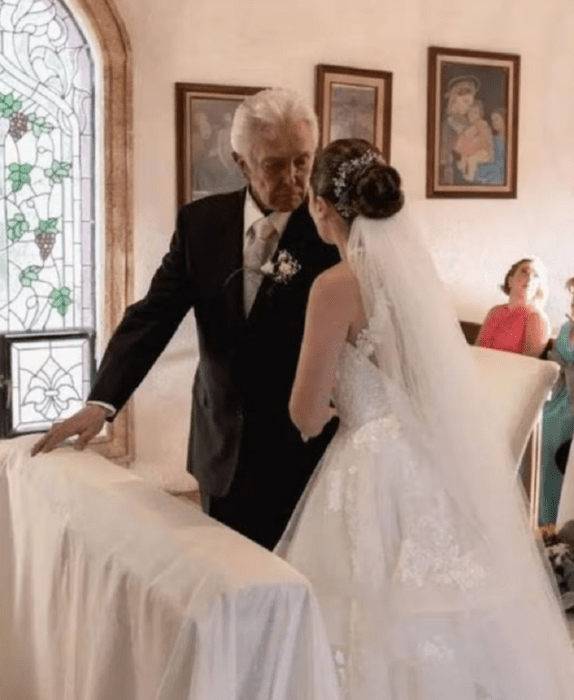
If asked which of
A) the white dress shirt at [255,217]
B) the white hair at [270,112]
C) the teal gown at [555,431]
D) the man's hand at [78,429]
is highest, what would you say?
the white hair at [270,112]

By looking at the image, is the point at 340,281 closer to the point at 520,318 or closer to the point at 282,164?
the point at 282,164

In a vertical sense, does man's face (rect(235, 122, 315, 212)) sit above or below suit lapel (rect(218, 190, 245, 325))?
above

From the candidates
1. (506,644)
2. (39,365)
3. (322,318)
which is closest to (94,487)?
(322,318)

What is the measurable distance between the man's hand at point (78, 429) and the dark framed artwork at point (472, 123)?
408cm

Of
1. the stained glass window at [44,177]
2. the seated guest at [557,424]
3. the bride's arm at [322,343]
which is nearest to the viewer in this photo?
the bride's arm at [322,343]

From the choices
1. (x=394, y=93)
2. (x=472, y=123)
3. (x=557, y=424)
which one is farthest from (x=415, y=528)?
(x=472, y=123)

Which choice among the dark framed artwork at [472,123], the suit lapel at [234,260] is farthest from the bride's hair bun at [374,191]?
the dark framed artwork at [472,123]

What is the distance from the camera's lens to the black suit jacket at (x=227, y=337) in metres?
2.83

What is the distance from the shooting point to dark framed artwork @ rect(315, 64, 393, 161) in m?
6.09

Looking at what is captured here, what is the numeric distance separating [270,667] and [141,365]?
1266 millimetres

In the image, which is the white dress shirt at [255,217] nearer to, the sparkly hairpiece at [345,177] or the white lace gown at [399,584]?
the sparkly hairpiece at [345,177]

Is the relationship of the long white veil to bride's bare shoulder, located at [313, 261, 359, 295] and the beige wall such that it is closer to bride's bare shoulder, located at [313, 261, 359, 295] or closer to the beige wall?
bride's bare shoulder, located at [313, 261, 359, 295]

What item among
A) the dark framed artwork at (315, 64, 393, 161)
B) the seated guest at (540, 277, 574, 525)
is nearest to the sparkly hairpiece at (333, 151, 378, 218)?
the seated guest at (540, 277, 574, 525)

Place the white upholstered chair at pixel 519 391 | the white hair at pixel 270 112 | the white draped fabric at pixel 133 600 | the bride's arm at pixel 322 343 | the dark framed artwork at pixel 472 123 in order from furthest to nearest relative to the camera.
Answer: the dark framed artwork at pixel 472 123, the white upholstered chair at pixel 519 391, the white hair at pixel 270 112, the bride's arm at pixel 322 343, the white draped fabric at pixel 133 600
